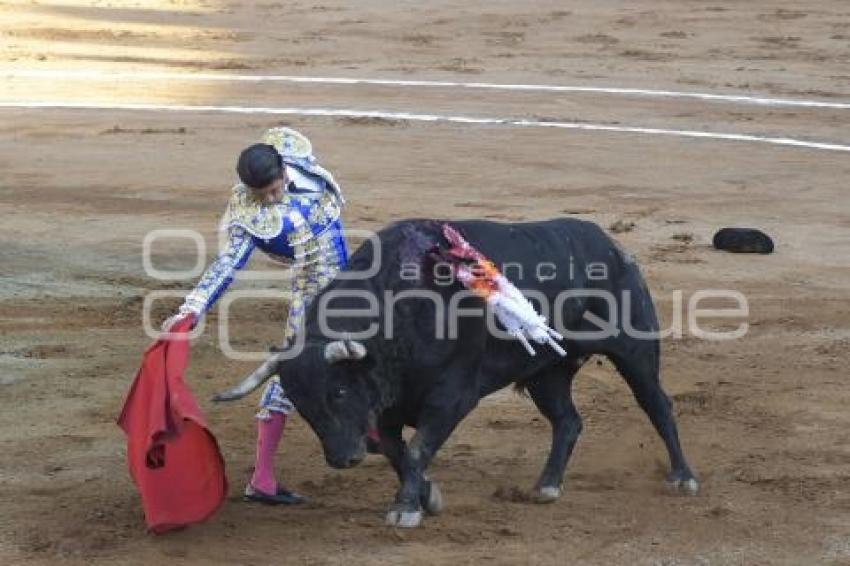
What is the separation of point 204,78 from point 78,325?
33.1 ft

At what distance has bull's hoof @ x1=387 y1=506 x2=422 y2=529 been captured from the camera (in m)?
6.30

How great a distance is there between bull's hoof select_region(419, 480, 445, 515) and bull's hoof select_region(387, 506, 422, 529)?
95 mm

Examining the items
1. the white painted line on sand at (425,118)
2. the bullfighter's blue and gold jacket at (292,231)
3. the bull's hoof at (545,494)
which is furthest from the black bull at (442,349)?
the white painted line on sand at (425,118)

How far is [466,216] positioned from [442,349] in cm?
647

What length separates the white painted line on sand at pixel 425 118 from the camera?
1591 cm

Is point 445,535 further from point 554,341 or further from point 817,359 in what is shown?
point 817,359

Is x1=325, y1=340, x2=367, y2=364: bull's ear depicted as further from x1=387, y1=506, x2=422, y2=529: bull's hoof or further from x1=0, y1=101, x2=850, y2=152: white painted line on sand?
x1=0, y1=101, x2=850, y2=152: white painted line on sand

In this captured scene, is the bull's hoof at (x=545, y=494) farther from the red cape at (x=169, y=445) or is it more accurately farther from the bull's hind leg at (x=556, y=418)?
the red cape at (x=169, y=445)

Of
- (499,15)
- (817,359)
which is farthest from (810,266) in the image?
(499,15)

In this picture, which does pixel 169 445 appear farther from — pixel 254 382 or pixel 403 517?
pixel 403 517

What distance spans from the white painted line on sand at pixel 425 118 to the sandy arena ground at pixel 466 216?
250mm

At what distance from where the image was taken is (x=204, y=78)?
1938cm

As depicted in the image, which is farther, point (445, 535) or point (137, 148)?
point (137, 148)

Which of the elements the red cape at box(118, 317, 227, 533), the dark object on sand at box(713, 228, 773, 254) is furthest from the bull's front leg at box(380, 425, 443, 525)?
the dark object on sand at box(713, 228, 773, 254)
